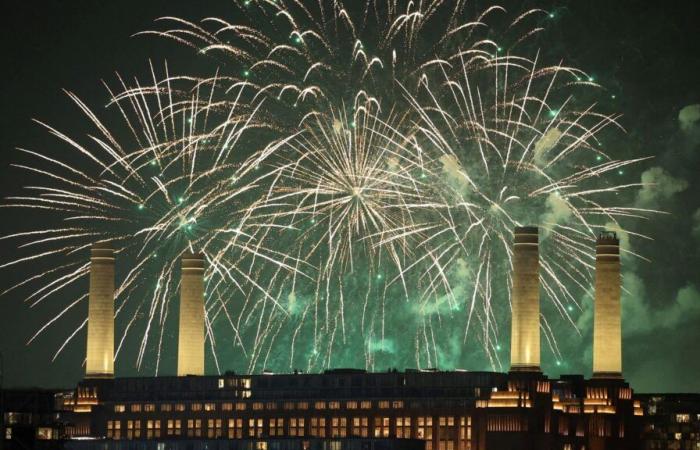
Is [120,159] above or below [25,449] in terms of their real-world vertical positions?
above

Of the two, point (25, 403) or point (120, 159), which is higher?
point (120, 159)

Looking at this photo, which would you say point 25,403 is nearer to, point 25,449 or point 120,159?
point 25,449

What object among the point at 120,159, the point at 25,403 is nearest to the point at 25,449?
the point at 25,403
